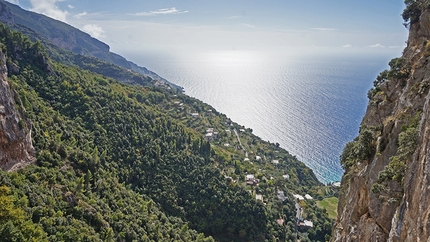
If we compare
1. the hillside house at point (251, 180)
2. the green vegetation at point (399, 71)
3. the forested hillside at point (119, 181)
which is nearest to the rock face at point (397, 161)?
the green vegetation at point (399, 71)

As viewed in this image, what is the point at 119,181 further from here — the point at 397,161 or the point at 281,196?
the point at 397,161

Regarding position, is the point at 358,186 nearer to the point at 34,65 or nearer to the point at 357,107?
the point at 34,65

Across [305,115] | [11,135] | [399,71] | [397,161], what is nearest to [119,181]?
[11,135]

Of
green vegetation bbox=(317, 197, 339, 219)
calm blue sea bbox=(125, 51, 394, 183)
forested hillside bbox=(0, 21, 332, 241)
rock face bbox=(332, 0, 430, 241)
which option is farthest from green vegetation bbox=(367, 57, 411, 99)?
calm blue sea bbox=(125, 51, 394, 183)

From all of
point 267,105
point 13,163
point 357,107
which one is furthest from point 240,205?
point 357,107

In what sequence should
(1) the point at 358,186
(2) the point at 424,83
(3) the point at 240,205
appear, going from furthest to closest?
(3) the point at 240,205
(1) the point at 358,186
(2) the point at 424,83

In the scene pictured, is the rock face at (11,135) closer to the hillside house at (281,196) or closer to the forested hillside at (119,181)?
the forested hillside at (119,181)
